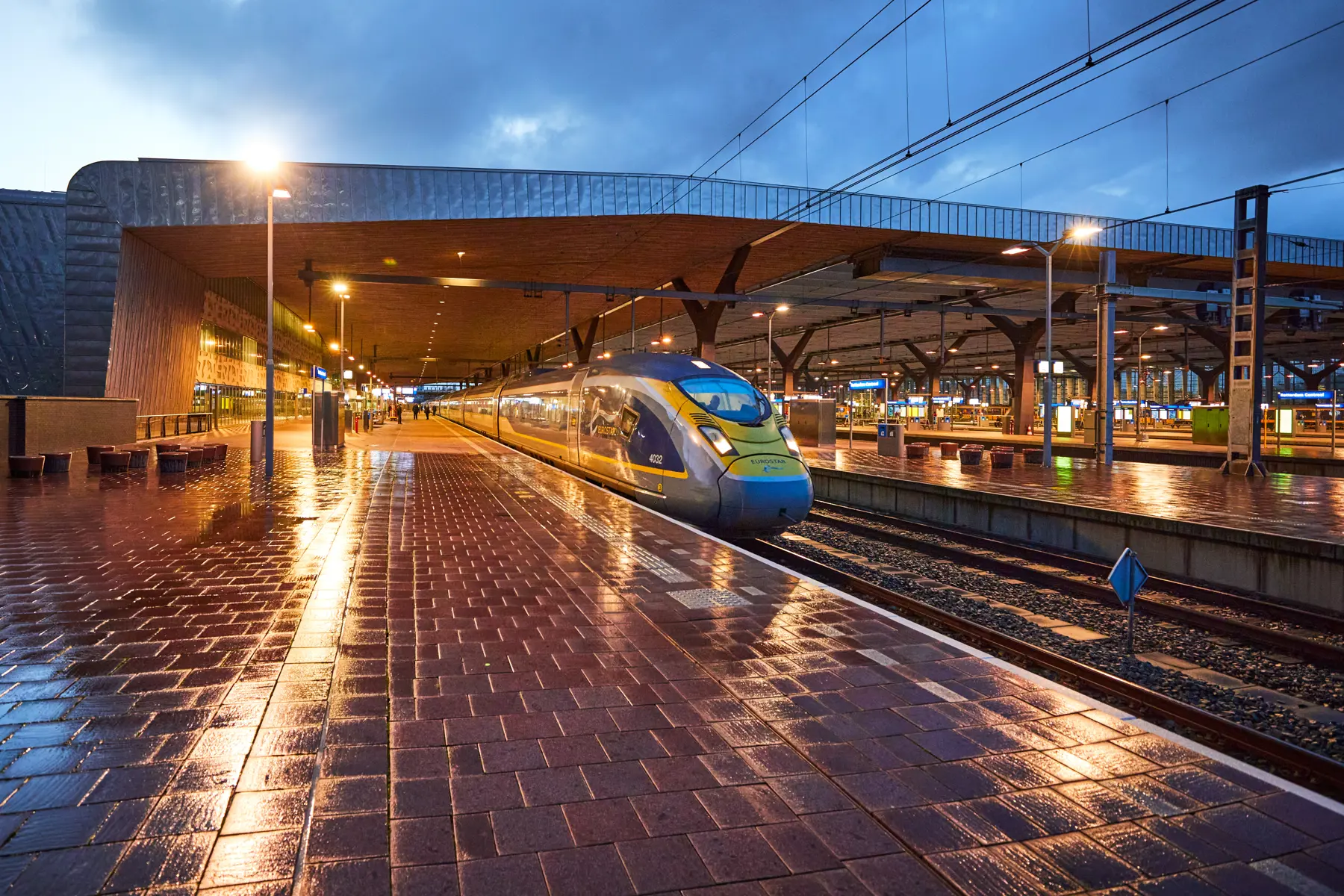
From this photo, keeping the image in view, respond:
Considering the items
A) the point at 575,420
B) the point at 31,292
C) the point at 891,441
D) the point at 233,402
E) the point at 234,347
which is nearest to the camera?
the point at 575,420

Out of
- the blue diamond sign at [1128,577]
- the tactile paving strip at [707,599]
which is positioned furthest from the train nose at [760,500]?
the blue diamond sign at [1128,577]

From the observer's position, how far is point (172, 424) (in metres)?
26.8

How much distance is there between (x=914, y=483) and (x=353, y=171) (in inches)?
641

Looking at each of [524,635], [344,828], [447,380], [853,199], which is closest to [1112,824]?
[344,828]

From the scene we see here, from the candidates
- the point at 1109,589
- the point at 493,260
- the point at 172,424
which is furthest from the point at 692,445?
A: the point at 172,424

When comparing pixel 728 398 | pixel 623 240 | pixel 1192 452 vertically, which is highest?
pixel 623 240

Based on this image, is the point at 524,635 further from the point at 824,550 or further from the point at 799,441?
the point at 799,441

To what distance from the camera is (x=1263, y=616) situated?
8289 millimetres

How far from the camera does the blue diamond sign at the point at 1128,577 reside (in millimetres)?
6074

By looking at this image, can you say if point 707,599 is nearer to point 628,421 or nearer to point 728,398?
point 728,398

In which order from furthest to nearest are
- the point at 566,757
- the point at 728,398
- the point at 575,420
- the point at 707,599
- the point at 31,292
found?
the point at 31,292, the point at 575,420, the point at 728,398, the point at 707,599, the point at 566,757

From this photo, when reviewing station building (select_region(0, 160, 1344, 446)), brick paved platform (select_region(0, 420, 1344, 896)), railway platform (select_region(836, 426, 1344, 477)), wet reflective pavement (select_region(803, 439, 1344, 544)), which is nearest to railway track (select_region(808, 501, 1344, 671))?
wet reflective pavement (select_region(803, 439, 1344, 544))

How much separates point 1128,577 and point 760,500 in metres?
4.73

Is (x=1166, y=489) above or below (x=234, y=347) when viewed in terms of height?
below
